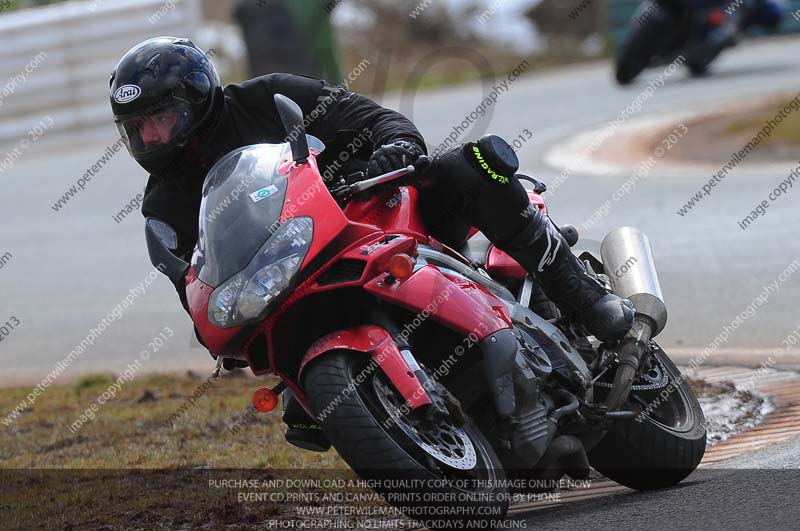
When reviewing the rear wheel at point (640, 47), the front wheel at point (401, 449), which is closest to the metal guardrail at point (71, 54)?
the rear wheel at point (640, 47)

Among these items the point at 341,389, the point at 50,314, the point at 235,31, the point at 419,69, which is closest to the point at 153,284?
the point at 50,314

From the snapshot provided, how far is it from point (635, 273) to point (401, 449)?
1.71m

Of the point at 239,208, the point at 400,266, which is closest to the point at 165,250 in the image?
the point at 239,208

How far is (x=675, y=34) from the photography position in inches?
658

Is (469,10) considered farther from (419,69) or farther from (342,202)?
(342,202)

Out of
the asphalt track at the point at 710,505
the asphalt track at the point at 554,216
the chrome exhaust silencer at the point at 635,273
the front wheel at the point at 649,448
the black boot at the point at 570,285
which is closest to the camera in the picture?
the asphalt track at the point at 710,505

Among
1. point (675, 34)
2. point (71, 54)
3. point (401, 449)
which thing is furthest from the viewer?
point (71, 54)

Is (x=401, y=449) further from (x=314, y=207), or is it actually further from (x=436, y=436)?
(x=314, y=207)

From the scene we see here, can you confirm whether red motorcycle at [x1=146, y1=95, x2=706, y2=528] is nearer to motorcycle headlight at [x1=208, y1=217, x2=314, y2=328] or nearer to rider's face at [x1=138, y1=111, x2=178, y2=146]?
motorcycle headlight at [x1=208, y1=217, x2=314, y2=328]

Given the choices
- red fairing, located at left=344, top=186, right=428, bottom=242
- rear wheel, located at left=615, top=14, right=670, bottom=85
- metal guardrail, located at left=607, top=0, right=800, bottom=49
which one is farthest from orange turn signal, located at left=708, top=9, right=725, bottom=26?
red fairing, located at left=344, top=186, right=428, bottom=242

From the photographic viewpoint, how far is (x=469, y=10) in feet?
76.4

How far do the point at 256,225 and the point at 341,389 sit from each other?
23.0 inches

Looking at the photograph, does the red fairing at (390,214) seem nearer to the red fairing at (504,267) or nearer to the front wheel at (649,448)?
the red fairing at (504,267)

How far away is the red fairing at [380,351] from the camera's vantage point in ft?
12.9
